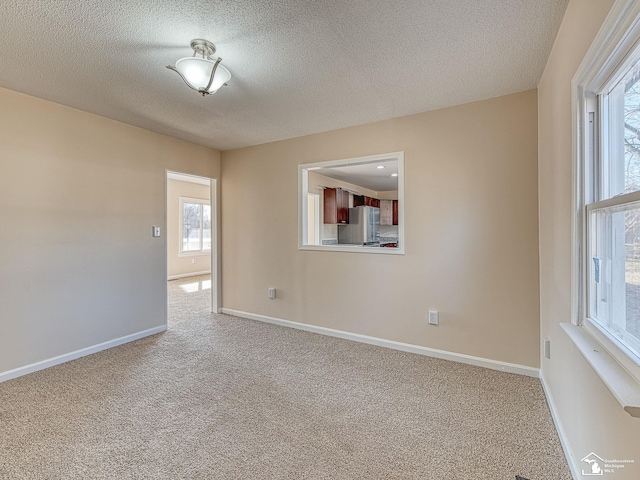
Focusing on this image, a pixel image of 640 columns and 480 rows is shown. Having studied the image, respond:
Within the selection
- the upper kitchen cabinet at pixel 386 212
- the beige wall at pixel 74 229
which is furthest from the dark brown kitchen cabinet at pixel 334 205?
the beige wall at pixel 74 229

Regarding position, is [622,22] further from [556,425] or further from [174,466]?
[174,466]

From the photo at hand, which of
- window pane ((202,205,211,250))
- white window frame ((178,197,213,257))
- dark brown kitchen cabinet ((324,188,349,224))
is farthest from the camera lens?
window pane ((202,205,211,250))

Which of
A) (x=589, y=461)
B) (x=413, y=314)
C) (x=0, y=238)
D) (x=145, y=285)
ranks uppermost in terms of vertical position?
(x=0, y=238)

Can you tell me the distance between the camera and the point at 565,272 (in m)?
1.76

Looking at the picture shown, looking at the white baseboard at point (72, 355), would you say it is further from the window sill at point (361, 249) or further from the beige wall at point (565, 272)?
the beige wall at point (565, 272)

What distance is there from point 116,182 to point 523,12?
3805 millimetres

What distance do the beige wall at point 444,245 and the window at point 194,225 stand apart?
4701 mm

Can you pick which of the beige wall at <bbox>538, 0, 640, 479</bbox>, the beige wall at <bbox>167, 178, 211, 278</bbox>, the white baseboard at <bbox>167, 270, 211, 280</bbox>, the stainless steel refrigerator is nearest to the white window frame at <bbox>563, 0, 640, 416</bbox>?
the beige wall at <bbox>538, 0, 640, 479</bbox>

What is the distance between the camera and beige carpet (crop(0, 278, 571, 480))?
1628 mm

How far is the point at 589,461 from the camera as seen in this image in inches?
52.9

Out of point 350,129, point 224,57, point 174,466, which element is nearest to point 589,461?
point 174,466

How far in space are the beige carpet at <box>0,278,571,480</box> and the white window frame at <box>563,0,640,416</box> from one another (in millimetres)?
845

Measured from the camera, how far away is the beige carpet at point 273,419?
1628 millimetres

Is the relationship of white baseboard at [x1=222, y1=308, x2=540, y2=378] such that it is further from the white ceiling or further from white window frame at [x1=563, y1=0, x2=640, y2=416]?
the white ceiling
